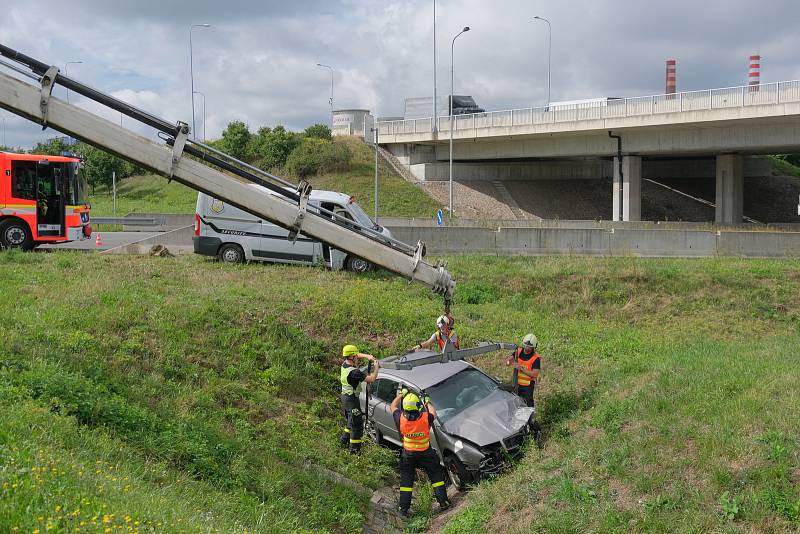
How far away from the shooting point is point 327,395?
1269 cm

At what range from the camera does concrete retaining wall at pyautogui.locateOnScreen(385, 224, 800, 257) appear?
22500 mm

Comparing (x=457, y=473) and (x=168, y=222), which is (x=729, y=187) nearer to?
(x=168, y=222)

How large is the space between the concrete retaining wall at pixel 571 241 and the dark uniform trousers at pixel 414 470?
1386 centimetres

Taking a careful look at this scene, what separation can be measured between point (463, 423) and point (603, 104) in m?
31.9

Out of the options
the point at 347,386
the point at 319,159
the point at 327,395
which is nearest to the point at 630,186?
the point at 319,159

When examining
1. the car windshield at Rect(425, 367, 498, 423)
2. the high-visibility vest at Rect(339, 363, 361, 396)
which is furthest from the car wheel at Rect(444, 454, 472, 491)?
the high-visibility vest at Rect(339, 363, 361, 396)

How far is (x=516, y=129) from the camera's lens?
43.1 m

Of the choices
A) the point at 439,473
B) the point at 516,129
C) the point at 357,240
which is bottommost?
the point at 439,473

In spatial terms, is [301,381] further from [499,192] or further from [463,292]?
[499,192]

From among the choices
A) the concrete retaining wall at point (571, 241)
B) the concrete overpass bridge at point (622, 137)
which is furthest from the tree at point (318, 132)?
the concrete retaining wall at point (571, 241)

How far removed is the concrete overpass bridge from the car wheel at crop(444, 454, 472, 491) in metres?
27.5

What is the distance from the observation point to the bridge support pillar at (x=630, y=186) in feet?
134

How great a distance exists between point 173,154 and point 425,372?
4971 millimetres

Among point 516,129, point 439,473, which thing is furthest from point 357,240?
point 516,129
